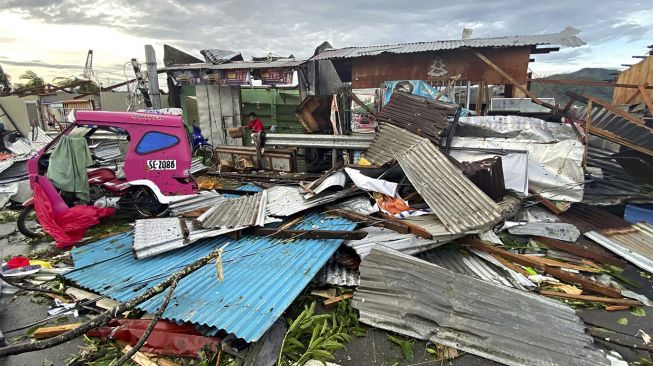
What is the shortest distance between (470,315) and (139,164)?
21.1ft

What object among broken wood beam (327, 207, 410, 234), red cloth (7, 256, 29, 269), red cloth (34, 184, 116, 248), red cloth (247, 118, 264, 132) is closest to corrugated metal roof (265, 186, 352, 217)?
broken wood beam (327, 207, 410, 234)

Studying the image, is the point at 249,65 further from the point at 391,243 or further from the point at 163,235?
the point at 391,243

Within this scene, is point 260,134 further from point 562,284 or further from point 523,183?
point 562,284

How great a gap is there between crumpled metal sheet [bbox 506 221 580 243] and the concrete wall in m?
23.4

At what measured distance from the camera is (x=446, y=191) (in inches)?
228

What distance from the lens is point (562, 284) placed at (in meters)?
4.68

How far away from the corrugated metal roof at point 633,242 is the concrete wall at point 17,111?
24655 millimetres

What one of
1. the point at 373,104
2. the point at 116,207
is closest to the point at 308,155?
the point at 373,104

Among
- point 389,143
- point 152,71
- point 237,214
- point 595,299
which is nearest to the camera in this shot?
point 595,299

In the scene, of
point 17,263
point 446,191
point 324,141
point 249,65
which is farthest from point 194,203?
point 249,65

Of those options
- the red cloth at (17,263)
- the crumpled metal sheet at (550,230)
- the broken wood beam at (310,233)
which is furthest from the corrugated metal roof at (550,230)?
the red cloth at (17,263)

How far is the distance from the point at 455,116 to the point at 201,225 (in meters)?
6.10

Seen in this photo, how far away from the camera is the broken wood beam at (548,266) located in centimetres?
445

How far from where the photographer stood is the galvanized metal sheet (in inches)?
364
